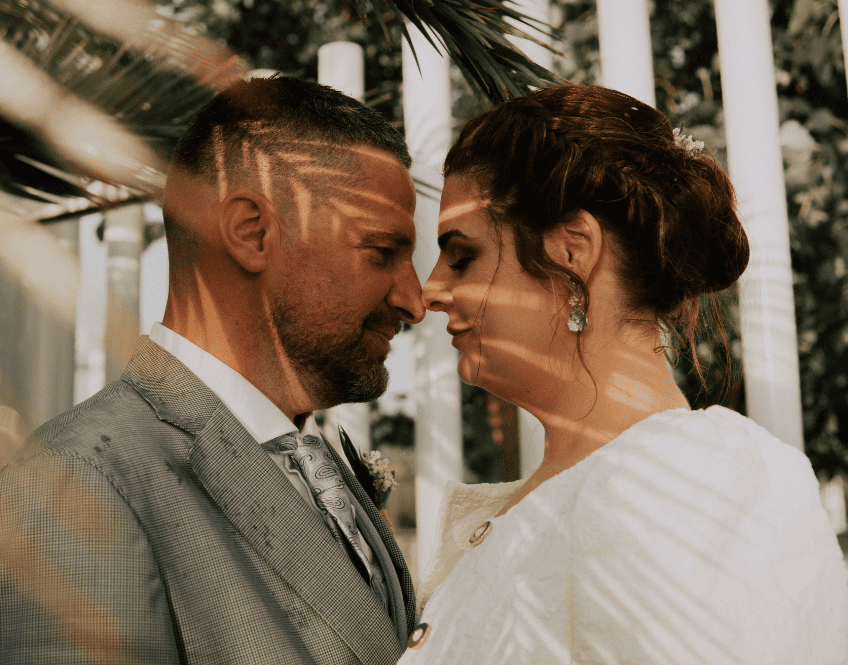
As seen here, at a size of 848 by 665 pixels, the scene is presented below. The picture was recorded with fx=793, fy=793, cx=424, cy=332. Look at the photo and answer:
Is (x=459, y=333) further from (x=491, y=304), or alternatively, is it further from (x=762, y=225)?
(x=762, y=225)

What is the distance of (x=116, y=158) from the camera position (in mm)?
1902

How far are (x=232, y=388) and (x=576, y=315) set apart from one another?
860 mm

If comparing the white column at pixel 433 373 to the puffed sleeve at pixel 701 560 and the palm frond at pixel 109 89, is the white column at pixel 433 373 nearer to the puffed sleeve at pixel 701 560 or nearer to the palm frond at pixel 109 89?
the palm frond at pixel 109 89

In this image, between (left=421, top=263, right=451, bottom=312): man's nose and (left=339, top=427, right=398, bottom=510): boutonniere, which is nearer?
(left=421, top=263, right=451, bottom=312): man's nose

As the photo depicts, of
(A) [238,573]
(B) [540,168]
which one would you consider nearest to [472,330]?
(B) [540,168]

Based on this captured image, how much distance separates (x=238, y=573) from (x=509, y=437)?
8.96 feet

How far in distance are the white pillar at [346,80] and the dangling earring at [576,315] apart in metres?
2.73

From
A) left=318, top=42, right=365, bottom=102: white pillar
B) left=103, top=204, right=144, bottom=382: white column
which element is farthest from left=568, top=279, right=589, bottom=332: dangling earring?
left=103, top=204, right=144, bottom=382: white column

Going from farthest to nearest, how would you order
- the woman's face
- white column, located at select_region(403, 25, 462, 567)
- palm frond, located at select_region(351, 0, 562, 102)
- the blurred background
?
white column, located at select_region(403, 25, 462, 567) < palm frond, located at select_region(351, 0, 562, 102) < the woman's face < the blurred background

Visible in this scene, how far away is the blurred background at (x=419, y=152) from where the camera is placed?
32.4 inches

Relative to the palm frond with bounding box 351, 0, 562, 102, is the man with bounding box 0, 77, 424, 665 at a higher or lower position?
lower

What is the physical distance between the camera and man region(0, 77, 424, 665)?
1.38 metres

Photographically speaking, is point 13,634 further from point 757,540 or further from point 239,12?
point 239,12

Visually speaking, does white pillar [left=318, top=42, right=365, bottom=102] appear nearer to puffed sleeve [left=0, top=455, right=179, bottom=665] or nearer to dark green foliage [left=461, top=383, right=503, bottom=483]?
dark green foliage [left=461, top=383, right=503, bottom=483]
